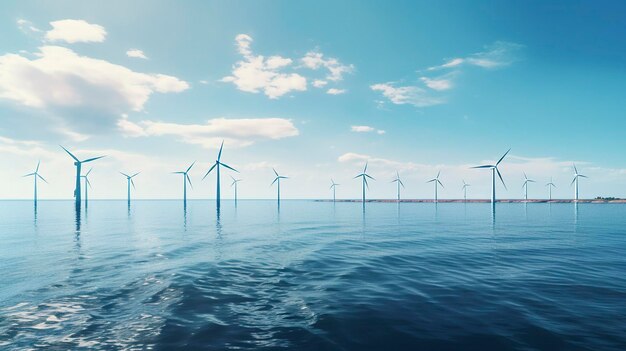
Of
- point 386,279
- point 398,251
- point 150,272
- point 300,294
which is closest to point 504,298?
point 386,279

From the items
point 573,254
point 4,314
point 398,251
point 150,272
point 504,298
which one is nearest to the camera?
point 4,314

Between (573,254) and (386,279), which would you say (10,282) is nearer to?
(386,279)

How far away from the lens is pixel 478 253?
26688 mm

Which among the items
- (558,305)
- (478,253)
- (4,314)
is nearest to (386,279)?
(558,305)

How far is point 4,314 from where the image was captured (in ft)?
40.6

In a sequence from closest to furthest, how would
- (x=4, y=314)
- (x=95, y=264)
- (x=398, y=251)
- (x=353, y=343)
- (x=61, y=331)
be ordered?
(x=353, y=343) < (x=61, y=331) < (x=4, y=314) < (x=95, y=264) < (x=398, y=251)

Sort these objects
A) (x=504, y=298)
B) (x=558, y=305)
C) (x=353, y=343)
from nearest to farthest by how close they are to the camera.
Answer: (x=353, y=343), (x=558, y=305), (x=504, y=298)

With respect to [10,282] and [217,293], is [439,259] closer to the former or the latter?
[217,293]

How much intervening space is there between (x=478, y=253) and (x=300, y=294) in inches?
789

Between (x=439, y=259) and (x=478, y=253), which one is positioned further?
(x=478, y=253)

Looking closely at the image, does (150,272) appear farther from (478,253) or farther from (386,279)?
(478,253)

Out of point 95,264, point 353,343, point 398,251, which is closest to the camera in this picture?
point 353,343

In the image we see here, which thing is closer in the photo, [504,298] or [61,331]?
[61,331]

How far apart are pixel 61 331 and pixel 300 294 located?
9869 millimetres
